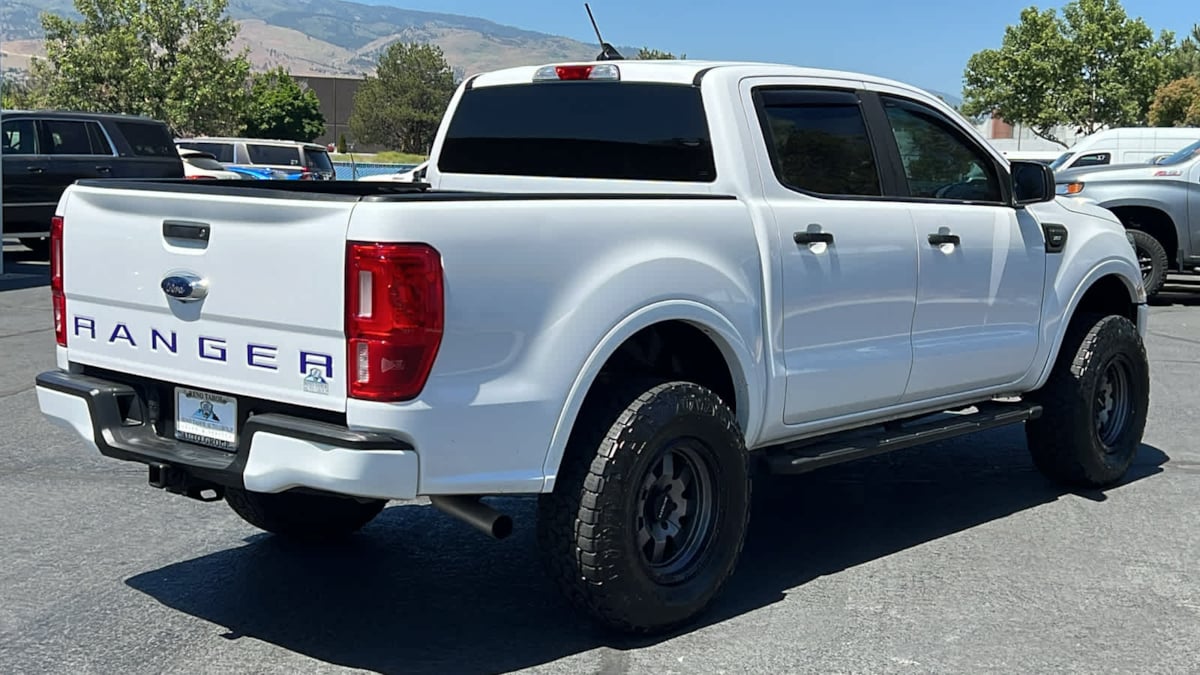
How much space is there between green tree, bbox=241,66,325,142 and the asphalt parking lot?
289 feet

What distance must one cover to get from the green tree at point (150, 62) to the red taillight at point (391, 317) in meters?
52.4

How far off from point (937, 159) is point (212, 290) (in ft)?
10.7

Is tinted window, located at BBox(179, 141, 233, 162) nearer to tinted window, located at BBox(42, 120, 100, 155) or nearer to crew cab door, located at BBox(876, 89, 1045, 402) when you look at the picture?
tinted window, located at BBox(42, 120, 100, 155)

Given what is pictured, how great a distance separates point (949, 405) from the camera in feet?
19.6

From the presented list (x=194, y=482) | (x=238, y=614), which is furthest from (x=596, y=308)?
(x=238, y=614)

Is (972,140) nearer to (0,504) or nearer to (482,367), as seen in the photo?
(482,367)

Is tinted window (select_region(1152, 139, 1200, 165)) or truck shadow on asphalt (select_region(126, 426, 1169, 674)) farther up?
tinted window (select_region(1152, 139, 1200, 165))

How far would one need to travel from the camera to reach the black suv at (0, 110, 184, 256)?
16734 mm

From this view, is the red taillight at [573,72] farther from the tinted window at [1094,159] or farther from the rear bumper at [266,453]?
the tinted window at [1094,159]

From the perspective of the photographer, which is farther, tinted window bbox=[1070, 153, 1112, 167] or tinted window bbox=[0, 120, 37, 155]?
tinted window bbox=[1070, 153, 1112, 167]

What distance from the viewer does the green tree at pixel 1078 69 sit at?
64000mm

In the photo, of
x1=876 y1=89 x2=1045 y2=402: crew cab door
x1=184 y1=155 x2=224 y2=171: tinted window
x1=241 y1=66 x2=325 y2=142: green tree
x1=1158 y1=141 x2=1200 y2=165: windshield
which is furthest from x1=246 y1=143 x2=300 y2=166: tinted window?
x1=241 y1=66 x2=325 y2=142: green tree

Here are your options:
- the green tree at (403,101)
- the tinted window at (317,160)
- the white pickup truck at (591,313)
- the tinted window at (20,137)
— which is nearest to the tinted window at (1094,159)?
the tinted window at (317,160)

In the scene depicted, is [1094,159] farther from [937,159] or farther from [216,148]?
[937,159]
